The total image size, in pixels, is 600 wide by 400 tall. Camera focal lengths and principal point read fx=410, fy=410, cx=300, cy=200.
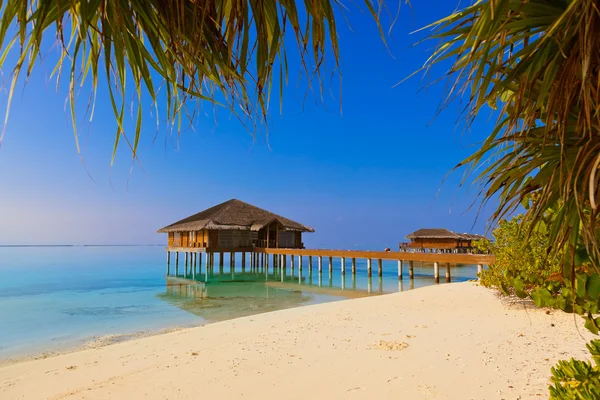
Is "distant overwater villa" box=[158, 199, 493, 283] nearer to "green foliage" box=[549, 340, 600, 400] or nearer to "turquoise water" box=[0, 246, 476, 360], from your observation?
"turquoise water" box=[0, 246, 476, 360]

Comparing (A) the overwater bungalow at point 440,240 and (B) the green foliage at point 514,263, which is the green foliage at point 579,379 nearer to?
(B) the green foliage at point 514,263

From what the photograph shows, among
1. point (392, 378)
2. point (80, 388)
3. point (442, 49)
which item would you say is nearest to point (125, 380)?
point (80, 388)

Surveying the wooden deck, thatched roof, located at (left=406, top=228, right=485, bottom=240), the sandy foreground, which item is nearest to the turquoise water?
the wooden deck

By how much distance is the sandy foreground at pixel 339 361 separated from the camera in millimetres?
3863

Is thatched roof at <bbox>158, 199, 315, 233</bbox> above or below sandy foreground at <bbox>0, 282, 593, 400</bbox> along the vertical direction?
above

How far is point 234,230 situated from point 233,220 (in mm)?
773

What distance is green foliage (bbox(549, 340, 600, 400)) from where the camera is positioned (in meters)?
2.03

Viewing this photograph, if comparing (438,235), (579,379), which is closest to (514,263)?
(579,379)

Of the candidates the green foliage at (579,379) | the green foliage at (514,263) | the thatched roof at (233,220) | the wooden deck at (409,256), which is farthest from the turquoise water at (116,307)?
the green foliage at (579,379)

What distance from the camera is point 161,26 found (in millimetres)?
1506

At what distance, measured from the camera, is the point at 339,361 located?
188 inches

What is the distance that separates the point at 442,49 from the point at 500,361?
3779mm

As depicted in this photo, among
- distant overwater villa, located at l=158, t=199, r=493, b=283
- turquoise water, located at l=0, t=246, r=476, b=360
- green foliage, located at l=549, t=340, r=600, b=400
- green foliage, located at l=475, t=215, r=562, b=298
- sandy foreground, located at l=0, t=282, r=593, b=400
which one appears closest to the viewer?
green foliage, located at l=549, t=340, r=600, b=400

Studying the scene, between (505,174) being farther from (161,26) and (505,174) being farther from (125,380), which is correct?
(125,380)
